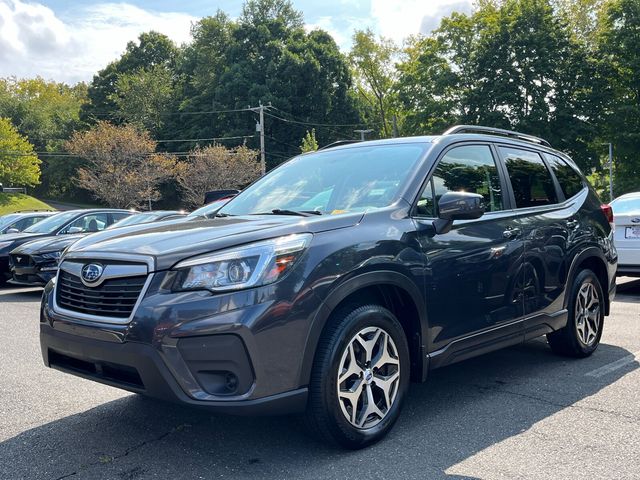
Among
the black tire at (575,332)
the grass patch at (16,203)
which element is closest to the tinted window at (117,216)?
the black tire at (575,332)

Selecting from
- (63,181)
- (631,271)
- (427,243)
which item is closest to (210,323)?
(427,243)

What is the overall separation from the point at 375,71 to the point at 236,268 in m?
60.3

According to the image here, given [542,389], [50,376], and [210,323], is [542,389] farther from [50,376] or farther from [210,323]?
[50,376]

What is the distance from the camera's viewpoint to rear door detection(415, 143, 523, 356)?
3938mm

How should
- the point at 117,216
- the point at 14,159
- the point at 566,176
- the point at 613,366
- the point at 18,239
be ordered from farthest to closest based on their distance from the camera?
1. the point at 14,159
2. the point at 117,216
3. the point at 18,239
4. the point at 566,176
5. the point at 613,366

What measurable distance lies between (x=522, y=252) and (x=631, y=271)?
5.52m

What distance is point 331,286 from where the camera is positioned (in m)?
3.33

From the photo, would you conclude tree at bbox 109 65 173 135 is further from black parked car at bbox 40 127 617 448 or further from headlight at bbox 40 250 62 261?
black parked car at bbox 40 127 617 448

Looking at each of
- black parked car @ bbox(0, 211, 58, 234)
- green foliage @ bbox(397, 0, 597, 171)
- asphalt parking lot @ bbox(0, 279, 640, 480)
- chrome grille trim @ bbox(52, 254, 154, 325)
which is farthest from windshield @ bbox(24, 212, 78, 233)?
green foliage @ bbox(397, 0, 597, 171)

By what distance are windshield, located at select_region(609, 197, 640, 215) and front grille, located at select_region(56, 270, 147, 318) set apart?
8.26m

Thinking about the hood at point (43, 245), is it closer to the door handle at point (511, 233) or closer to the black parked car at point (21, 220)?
the black parked car at point (21, 220)

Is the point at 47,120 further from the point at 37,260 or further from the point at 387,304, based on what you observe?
the point at 387,304

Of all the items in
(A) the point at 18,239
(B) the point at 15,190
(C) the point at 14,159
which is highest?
(C) the point at 14,159

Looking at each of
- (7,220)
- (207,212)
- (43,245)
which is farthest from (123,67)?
(207,212)
